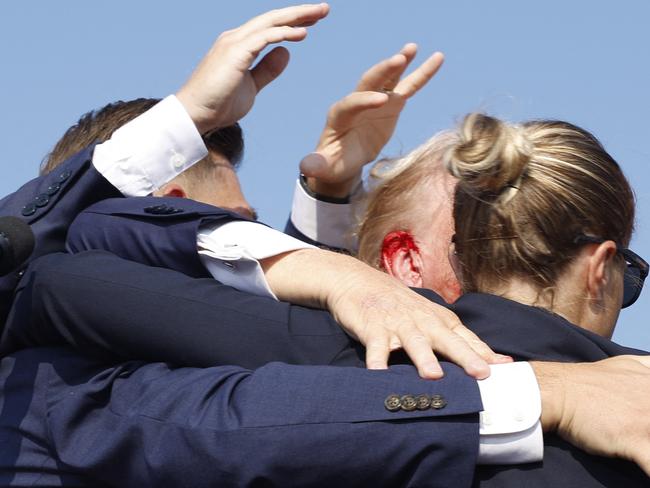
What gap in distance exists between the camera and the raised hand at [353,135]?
14.3 feet

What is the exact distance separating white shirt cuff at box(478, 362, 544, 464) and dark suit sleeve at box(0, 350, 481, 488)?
0.14 ft

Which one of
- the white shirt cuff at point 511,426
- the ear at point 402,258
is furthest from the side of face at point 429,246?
the white shirt cuff at point 511,426

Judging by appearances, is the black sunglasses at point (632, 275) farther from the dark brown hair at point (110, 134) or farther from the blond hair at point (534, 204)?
the dark brown hair at point (110, 134)

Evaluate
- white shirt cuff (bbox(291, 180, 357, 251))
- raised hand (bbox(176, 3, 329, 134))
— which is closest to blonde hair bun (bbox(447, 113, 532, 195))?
raised hand (bbox(176, 3, 329, 134))

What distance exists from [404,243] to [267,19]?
883mm

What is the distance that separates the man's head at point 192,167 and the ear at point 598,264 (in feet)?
6.25

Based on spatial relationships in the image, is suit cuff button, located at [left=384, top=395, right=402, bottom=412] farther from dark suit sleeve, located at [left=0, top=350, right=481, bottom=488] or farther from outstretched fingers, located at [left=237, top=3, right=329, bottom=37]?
outstretched fingers, located at [left=237, top=3, right=329, bottom=37]

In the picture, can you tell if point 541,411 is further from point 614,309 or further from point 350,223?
point 350,223

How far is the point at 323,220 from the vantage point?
4477 millimetres

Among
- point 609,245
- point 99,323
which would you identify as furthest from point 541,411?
point 99,323

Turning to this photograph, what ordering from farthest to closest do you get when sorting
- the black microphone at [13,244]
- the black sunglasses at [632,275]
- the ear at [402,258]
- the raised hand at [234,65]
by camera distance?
the raised hand at [234,65] < the ear at [402,258] < the black sunglasses at [632,275] < the black microphone at [13,244]

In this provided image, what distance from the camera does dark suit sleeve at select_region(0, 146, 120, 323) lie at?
314 centimetres

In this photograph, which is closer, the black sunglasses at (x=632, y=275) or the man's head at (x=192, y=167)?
the black sunglasses at (x=632, y=275)

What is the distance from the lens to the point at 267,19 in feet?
12.0
